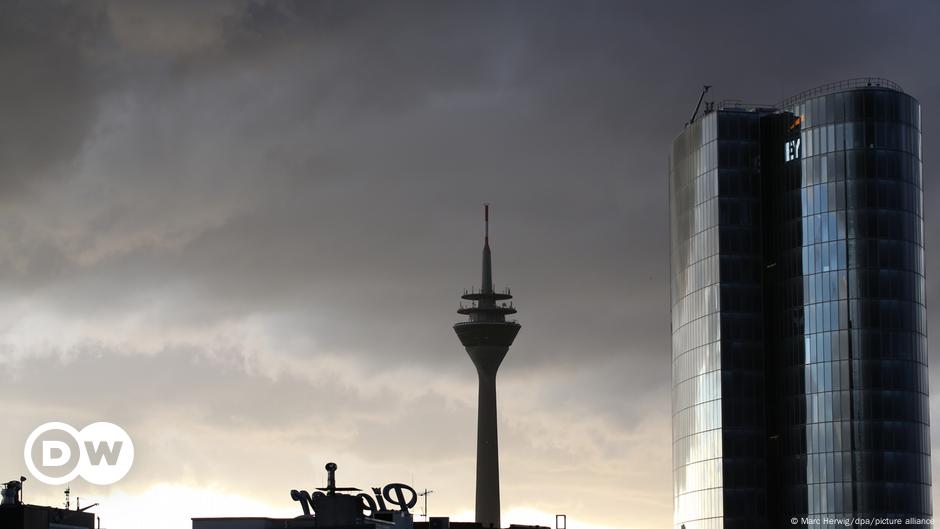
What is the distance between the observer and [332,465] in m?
166

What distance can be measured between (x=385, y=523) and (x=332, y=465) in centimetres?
1267

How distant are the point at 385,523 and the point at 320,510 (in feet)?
19.1

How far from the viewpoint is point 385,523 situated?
579ft

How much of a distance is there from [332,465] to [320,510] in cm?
1081

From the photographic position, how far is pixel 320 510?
576ft
